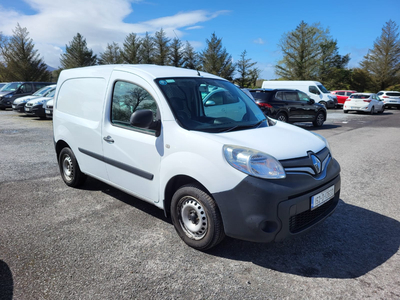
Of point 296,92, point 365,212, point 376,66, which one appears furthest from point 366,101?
point 376,66

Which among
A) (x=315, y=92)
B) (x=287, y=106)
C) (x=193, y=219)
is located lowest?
(x=193, y=219)

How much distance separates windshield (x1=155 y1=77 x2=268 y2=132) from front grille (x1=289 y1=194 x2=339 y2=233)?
1087mm

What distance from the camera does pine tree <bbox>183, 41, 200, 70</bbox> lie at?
5172cm

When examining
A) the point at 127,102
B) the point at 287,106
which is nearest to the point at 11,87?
the point at 287,106

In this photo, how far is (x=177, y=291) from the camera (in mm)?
2457

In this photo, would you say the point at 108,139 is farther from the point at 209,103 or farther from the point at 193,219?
the point at 193,219

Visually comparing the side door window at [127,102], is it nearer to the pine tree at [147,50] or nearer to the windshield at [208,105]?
the windshield at [208,105]

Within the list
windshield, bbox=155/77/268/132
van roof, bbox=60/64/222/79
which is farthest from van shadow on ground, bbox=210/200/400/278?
van roof, bbox=60/64/222/79

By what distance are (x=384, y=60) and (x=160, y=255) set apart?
211ft

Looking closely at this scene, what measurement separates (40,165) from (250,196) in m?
5.12

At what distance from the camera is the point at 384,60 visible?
55500 millimetres

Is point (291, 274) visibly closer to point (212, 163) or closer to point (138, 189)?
point (212, 163)

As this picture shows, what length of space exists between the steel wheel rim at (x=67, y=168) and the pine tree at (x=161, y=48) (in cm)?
4857

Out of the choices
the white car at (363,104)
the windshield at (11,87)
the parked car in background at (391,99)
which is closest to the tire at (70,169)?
the windshield at (11,87)
